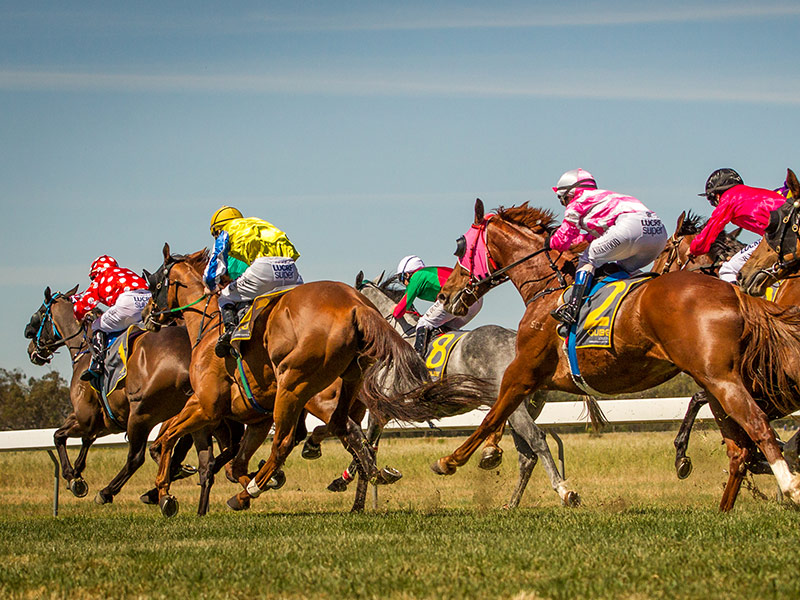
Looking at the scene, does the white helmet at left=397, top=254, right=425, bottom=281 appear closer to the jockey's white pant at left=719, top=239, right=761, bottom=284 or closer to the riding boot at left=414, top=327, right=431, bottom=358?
the riding boot at left=414, top=327, right=431, bottom=358

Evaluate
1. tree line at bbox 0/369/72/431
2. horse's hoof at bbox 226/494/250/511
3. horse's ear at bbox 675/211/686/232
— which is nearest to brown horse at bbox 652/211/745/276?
horse's ear at bbox 675/211/686/232

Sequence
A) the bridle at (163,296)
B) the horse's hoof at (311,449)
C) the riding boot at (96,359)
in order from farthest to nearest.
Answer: the riding boot at (96,359)
the bridle at (163,296)
the horse's hoof at (311,449)

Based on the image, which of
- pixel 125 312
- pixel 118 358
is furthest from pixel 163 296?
pixel 125 312

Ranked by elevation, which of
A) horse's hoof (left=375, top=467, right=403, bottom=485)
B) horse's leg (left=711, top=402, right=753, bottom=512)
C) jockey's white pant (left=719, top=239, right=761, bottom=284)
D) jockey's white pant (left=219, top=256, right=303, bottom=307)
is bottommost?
horse's hoof (left=375, top=467, right=403, bottom=485)

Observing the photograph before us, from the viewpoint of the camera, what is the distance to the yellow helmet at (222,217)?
10.1 meters

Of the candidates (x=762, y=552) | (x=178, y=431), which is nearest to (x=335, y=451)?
(x=178, y=431)

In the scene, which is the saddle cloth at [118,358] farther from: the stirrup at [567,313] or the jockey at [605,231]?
the stirrup at [567,313]

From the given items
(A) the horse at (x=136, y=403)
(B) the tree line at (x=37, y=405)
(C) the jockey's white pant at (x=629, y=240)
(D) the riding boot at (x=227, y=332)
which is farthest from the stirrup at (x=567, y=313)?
(B) the tree line at (x=37, y=405)

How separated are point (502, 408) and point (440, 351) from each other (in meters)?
3.04

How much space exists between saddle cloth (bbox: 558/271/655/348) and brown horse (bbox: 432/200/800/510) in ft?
0.19

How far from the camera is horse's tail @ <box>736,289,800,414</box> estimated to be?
6.59 meters

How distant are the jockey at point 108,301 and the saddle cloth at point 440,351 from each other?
327 cm

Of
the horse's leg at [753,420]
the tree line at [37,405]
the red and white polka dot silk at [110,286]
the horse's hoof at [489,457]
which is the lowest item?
the tree line at [37,405]

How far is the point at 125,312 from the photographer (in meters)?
12.0
